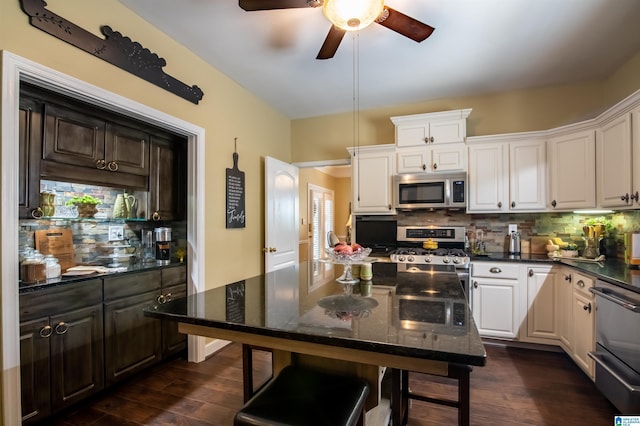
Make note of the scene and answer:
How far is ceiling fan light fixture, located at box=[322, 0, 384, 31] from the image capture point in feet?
4.79

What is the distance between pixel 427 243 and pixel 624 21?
2377mm

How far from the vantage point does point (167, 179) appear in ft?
9.16

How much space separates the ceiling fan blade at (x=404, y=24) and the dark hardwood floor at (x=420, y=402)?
2.42 m

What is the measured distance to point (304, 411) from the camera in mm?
1034

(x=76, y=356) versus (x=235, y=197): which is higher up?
(x=235, y=197)

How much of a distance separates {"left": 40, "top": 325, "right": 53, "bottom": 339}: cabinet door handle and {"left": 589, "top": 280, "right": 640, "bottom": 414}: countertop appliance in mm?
3323

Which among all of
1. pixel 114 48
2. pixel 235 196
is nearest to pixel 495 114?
pixel 235 196

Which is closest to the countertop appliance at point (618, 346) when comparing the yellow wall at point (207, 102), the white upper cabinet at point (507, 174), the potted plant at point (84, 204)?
the white upper cabinet at point (507, 174)

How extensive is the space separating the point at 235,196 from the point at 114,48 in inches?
62.3

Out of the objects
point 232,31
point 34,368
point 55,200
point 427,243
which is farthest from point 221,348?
point 232,31

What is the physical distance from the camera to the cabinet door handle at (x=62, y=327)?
1.82 metres

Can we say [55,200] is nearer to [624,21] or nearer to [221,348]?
[221,348]

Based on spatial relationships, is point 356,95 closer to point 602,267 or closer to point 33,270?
point 602,267

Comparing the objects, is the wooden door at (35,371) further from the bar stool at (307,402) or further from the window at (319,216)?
the window at (319,216)
